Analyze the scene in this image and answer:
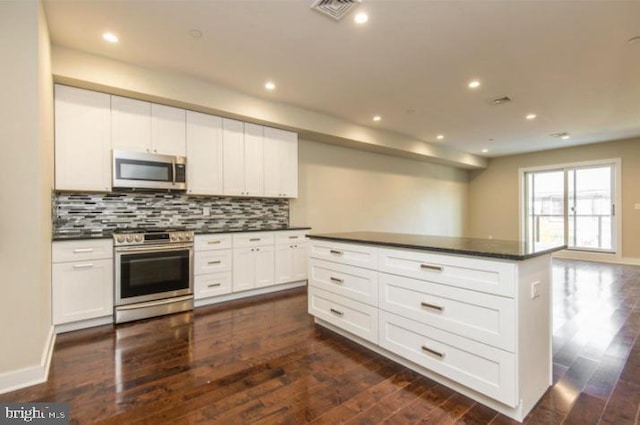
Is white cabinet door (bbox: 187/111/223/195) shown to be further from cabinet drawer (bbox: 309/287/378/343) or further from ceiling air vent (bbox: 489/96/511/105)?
ceiling air vent (bbox: 489/96/511/105)

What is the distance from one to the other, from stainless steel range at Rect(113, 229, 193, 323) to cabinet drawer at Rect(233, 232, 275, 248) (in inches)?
22.8

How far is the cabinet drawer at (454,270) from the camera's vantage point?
A: 1.68 m

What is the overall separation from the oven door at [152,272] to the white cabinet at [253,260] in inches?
22.3

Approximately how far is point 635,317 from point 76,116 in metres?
6.05

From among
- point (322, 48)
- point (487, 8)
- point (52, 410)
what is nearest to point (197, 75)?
point (322, 48)

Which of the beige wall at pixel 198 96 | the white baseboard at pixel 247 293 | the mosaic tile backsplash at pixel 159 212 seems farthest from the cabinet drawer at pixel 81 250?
the beige wall at pixel 198 96

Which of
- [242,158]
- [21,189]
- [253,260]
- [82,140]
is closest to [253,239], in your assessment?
[253,260]

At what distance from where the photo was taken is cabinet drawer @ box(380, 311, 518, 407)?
168 cm

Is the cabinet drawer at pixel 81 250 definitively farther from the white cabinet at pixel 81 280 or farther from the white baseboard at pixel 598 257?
the white baseboard at pixel 598 257

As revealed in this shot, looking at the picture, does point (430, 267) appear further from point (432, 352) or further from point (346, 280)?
point (346, 280)

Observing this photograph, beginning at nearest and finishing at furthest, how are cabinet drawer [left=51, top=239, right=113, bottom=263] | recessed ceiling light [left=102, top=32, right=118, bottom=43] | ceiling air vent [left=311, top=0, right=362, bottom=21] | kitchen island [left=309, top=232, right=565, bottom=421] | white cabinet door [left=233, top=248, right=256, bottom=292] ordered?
kitchen island [left=309, top=232, right=565, bottom=421] < ceiling air vent [left=311, top=0, right=362, bottom=21] < recessed ceiling light [left=102, top=32, right=118, bottom=43] < cabinet drawer [left=51, top=239, right=113, bottom=263] < white cabinet door [left=233, top=248, right=256, bottom=292]

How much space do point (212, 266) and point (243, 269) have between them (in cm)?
40

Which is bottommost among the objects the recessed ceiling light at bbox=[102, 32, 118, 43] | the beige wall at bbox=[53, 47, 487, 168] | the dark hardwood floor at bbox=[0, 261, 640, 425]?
the dark hardwood floor at bbox=[0, 261, 640, 425]

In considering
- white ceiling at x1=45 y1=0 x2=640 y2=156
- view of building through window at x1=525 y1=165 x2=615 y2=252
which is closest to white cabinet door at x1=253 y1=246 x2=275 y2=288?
white ceiling at x1=45 y1=0 x2=640 y2=156
